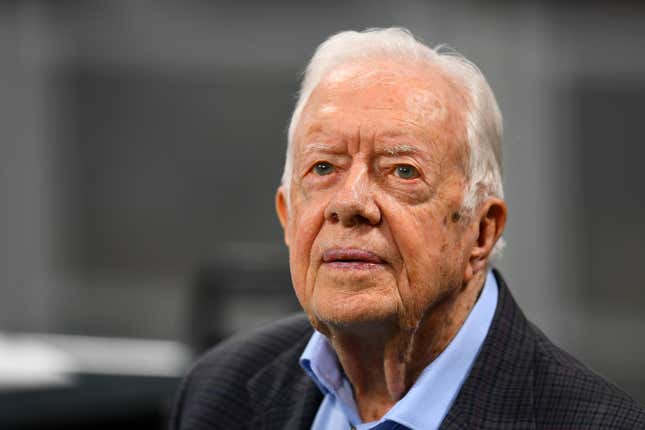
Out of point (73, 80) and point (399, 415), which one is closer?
point (399, 415)

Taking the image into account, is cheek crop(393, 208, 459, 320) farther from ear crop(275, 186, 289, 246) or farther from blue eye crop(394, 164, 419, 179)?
ear crop(275, 186, 289, 246)

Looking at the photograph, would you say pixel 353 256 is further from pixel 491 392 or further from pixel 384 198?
pixel 491 392

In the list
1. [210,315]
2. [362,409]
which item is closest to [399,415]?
[362,409]

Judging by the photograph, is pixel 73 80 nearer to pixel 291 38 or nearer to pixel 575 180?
pixel 291 38

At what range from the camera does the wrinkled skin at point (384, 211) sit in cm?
184

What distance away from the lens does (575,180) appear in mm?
7008

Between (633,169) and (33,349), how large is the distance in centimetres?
424

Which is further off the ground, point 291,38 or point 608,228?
point 291,38

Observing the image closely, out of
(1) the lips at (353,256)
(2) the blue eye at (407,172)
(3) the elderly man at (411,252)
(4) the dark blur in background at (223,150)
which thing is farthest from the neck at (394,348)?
(4) the dark blur in background at (223,150)

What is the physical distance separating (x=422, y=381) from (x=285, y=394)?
344 mm

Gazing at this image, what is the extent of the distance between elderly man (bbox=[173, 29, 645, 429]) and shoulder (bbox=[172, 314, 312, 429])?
0.23m

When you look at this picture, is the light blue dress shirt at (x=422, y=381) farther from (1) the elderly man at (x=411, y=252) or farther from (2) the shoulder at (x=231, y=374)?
(2) the shoulder at (x=231, y=374)

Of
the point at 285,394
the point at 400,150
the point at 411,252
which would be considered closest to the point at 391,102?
the point at 400,150

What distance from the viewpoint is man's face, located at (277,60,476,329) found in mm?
1834
